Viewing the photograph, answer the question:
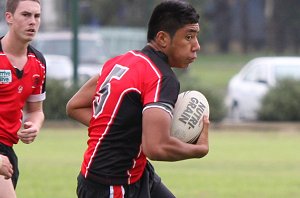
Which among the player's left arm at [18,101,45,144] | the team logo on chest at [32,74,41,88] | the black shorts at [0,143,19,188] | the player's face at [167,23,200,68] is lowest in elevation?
the black shorts at [0,143,19,188]

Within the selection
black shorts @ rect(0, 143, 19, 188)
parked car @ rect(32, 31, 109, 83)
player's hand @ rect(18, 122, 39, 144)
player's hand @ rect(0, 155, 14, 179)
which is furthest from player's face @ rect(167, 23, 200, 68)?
parked car @ rect(32, 31, 109, 83)

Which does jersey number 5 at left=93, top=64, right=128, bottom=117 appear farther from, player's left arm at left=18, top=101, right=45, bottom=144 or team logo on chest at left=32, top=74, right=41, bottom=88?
team logo on chest at left=32, top=74, right=41, bottom=88

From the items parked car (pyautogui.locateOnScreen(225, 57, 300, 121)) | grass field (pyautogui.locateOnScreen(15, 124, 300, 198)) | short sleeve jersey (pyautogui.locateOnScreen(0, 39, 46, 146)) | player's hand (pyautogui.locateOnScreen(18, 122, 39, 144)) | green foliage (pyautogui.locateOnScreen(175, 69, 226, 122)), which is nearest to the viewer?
player's hand (pyautogui.locateOnScreen(18, 122, 39, 144))

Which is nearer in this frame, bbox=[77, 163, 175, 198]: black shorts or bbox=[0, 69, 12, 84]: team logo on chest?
bbox=[77, 163, 175, 198]: black shorts

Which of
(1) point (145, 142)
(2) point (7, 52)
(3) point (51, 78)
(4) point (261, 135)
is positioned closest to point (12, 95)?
(2) point (7, 52)

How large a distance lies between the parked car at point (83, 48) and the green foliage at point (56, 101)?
2.35 meters

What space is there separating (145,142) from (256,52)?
109 feet

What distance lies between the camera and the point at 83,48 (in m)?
26.3

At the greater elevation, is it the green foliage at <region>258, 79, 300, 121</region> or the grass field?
the grass field

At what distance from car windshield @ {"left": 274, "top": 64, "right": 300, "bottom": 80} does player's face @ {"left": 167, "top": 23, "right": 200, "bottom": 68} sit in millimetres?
17327

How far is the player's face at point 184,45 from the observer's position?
6070 mm

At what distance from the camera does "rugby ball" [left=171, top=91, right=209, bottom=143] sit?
20.3ft

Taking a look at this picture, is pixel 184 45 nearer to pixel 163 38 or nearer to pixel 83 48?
pixel 163 38

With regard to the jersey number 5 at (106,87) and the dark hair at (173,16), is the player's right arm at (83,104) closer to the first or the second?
the jersey number 5 at (106,87)
